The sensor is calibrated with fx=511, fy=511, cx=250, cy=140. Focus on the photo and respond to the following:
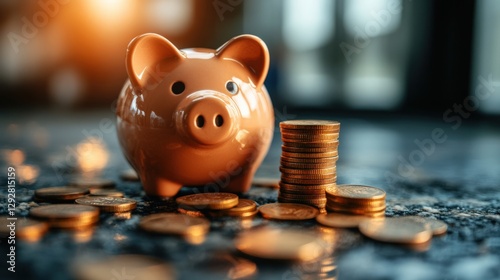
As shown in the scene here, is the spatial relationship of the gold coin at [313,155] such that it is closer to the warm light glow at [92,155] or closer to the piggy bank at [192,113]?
the piggy bank at [192,113]

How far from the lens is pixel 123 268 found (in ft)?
2.76

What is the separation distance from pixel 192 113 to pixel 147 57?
0.23m

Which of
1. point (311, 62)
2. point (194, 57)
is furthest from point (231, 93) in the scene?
point (311, 62)

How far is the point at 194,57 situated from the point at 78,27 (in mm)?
5550

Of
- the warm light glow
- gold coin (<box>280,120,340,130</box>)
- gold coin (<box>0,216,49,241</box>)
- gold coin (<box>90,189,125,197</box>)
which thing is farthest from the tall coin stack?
the warm light glow

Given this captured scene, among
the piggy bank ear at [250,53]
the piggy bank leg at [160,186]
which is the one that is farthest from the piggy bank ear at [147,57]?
the piggy bank leg at [160,186]

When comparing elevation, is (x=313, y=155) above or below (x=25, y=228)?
above

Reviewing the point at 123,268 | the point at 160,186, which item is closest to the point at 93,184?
the point at 160,186

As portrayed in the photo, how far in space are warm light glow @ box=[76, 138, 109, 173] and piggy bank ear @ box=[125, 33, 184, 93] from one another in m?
0.76

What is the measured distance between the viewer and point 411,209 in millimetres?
1339

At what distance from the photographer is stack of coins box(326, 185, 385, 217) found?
1.18 meters

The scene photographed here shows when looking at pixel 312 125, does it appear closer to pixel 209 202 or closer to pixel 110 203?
pixel 209 202

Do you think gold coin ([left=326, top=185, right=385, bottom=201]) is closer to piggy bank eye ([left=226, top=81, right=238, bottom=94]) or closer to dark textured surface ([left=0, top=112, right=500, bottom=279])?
dark textured surface ([left=0, top=112, right=500, bottom=279])

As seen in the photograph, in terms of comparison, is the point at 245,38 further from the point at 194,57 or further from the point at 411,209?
the point at 411,209
